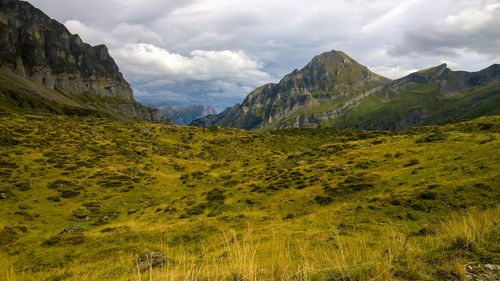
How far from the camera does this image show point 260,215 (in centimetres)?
2466

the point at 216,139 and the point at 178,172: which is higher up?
the point at 216,139

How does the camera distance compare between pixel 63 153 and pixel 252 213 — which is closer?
pixel 252 213

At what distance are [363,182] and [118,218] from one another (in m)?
33.2

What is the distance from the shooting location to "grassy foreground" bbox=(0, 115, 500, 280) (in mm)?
5469

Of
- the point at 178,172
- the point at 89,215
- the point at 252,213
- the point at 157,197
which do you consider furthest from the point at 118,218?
the point at 178,172

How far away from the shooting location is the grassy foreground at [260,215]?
5469 mm

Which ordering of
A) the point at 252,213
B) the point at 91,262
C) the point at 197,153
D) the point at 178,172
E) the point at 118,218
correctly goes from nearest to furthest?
the point at 91,262 < the point at 252,213 < the point at 118,218 < the point at 178,172 < the point at 197,153

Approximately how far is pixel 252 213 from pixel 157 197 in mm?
28985

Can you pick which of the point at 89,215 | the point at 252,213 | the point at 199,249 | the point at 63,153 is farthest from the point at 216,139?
the point at 199,249

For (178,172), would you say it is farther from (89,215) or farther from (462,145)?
(462,145)

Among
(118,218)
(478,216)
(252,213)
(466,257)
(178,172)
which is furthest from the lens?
(178,172)

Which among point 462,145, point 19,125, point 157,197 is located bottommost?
point 157,197

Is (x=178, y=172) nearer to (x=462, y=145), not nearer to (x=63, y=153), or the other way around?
(x=63, y=153)

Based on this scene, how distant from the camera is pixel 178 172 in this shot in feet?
219
